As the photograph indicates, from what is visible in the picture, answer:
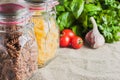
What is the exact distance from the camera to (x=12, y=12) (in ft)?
2.71

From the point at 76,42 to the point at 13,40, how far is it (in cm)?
35

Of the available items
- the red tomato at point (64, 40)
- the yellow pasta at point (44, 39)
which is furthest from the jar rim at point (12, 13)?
the red tomato at point (64, 40)

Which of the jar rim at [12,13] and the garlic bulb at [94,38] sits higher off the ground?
the jar rim at [12,13]

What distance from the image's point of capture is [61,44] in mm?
1157

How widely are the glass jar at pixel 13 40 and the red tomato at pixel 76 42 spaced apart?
0.30 metres

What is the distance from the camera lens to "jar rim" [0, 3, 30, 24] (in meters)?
0.82

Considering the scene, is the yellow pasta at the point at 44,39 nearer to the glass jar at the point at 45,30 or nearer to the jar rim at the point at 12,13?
the glass jar at the point at 45,30

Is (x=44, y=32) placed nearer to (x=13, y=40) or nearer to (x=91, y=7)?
(x=13, y=40)

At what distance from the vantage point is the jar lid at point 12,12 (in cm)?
82

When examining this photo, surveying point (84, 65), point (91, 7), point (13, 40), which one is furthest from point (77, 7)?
point (13, 40)

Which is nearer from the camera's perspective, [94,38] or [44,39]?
[44,39]

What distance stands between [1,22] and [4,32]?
1.2 inches

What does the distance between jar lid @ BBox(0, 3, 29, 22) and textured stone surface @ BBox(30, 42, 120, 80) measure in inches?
7.8

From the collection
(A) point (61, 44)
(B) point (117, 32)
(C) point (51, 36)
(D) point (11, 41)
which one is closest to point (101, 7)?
(B) point (117, 32)
